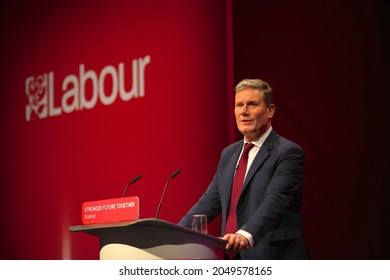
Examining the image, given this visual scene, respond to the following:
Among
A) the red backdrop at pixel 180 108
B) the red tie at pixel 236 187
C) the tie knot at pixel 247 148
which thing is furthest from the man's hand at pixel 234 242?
the red backdrop at pixel 180 108

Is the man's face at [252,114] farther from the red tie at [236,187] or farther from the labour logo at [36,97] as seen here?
the labour logo at [36,97]

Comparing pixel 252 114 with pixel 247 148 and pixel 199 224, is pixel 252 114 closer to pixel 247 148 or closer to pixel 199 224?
pixel 247 148

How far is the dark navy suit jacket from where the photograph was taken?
277 centimetres

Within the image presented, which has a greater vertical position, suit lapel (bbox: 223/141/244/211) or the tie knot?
the tie knot

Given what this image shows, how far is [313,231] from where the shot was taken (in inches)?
156

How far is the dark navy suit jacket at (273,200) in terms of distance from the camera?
2.77 m

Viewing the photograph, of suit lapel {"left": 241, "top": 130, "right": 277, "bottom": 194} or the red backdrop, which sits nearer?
suit lapel {"left": 241, "top": 130, "right": 277, "bottom": 194}

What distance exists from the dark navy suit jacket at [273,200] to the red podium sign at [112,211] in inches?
19.8

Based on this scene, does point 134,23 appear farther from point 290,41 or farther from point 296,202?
point 296,202

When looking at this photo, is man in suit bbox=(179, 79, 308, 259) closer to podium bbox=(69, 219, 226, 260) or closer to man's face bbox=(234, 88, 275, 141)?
man's face bbox=(234, 88, 275, 141)

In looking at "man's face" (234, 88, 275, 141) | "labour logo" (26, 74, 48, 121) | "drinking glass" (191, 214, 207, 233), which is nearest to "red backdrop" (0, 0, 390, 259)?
"labour logo" (26, 74, 48, 121)

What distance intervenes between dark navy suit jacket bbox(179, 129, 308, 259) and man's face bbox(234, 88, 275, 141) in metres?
0.09

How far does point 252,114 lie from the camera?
307cm
